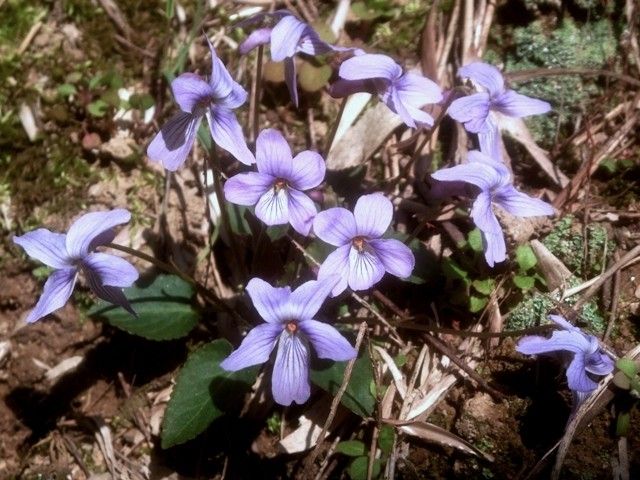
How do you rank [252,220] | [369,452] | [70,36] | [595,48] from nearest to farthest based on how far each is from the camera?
[369,452]
[252,220]
[595,48]
[70,36]

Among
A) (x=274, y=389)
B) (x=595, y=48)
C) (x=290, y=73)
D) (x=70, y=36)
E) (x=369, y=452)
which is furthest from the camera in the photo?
(x=70, y=36)

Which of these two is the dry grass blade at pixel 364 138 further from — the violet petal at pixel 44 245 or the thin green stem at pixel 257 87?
the violet petal at pixel 44 245

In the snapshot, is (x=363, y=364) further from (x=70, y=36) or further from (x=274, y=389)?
(x=70, y=36)

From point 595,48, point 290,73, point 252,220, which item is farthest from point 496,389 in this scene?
point 595,48

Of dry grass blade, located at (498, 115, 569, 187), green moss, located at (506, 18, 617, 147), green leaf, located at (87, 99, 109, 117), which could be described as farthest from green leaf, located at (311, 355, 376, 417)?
green leaf, located at (87, 99, 109, 117)

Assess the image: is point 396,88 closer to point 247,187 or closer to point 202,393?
point 247,187

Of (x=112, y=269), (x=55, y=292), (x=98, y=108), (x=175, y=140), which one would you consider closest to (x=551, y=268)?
(x=175, y=140)
